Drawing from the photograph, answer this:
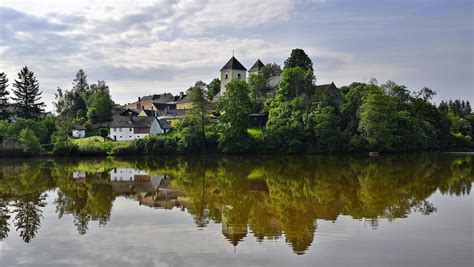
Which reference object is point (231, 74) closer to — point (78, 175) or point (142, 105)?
point (142, 105)

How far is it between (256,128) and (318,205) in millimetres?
55142

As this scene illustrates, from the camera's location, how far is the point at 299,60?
81500 millimetres

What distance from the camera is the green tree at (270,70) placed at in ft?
311

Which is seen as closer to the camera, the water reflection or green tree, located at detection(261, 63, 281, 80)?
the water reflection

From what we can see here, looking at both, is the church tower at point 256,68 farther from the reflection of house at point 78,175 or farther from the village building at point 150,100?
the reflection of house at point 78,175

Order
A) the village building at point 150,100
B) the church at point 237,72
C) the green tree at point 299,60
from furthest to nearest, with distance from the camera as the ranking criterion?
the village building at point 150,100 < the church at point 237,72 < the green tree at point 299,60

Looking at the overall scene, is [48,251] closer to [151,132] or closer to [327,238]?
[327,238]

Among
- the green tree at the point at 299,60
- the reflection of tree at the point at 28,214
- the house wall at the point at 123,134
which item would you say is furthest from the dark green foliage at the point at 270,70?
the reflection of tree at the point at 28,214

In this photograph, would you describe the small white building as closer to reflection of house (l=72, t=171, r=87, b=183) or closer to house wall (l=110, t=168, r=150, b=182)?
house wall (l=110, t=168, r=150, b=182)

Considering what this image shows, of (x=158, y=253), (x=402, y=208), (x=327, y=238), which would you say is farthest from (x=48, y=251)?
(x=402, y=208)

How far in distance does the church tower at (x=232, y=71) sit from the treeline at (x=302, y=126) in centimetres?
2124

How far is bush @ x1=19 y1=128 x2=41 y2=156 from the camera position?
61.4 metres

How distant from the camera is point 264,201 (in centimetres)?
2270

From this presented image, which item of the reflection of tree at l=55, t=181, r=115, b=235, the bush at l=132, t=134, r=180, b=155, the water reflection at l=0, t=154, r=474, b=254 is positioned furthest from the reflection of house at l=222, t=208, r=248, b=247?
the bush at l=132, t=134, r=180, b=155
